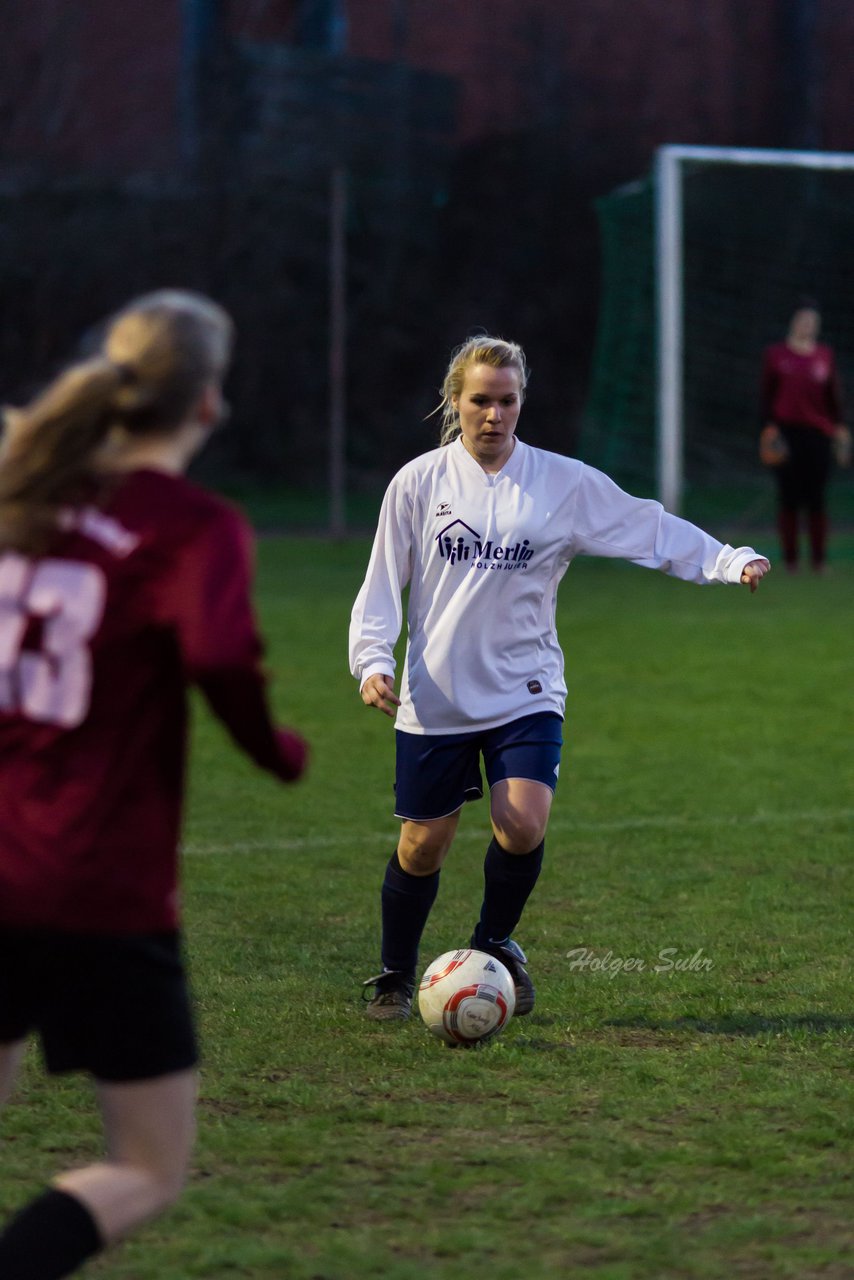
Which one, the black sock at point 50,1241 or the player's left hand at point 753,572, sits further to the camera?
the player's left hand at point 753,572

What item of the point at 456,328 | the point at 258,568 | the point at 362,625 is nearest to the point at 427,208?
the point at 456,328

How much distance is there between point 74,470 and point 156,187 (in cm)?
2366

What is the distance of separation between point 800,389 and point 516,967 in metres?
11.9

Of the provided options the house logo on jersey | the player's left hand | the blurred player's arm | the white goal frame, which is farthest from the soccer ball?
the white goal frame

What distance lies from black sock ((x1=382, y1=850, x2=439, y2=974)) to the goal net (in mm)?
11112

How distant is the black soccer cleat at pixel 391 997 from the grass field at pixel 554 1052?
0.08 m

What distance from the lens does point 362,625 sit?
466 centimetres

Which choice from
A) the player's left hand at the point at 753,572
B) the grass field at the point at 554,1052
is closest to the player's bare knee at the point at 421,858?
the grass field at the point at 554,1052

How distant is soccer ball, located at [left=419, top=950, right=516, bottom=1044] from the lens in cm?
440

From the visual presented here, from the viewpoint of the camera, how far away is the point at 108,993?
2.52 m

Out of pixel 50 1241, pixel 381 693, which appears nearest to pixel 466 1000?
pixel 381 693

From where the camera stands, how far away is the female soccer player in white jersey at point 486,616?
4617 millimetres
